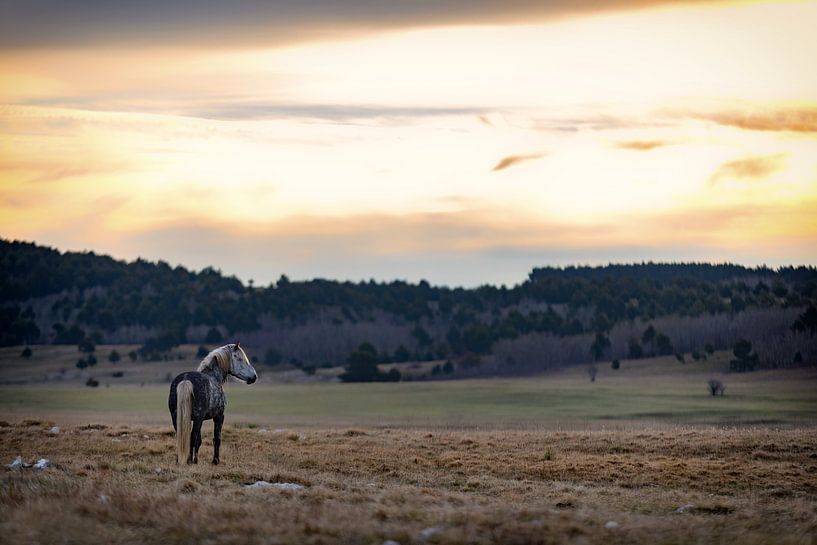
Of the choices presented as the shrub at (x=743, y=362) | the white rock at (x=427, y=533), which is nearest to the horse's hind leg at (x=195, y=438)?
the white rock at (x=427, y=533)

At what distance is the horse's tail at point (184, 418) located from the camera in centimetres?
2436

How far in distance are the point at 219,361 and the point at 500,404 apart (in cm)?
6894

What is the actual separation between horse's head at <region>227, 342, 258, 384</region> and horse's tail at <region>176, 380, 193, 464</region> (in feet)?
5.79

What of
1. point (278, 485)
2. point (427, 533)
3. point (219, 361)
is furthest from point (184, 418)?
point (427, 533)

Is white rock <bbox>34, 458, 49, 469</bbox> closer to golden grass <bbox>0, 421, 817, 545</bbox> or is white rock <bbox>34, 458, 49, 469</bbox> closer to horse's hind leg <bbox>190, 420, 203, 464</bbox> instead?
golden grass <bbox>0, 421, 817, 545</bbox>

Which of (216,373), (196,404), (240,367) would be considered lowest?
(196,404)

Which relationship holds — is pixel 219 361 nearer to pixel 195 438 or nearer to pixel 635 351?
pixel 195 438

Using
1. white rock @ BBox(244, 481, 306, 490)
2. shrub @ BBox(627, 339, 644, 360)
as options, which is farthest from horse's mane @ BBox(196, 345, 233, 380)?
shrub @ BBox(627, 339, 644, 360)

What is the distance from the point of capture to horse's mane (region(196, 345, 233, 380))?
25.7 m

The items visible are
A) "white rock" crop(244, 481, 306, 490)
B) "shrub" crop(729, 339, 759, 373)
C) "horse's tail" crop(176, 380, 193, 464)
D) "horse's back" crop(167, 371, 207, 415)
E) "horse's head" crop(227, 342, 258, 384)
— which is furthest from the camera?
"shrub" crop(729, 339, 759, 373)

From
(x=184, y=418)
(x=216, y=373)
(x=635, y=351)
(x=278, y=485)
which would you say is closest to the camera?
(x=278, y=485)

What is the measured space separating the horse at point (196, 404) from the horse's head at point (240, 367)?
0.28 meters

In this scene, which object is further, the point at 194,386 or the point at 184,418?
the point at 194,386

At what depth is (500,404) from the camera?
305ft
